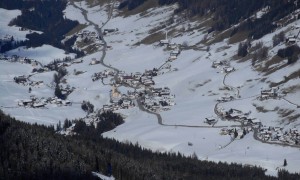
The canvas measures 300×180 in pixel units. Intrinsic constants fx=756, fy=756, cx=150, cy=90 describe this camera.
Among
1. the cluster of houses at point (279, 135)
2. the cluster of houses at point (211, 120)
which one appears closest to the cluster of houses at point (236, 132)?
the cluster of houses at point (279, 135)

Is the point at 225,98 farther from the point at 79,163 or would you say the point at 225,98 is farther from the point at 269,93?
the point at 79,163

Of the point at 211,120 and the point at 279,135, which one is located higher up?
the point at 211,120

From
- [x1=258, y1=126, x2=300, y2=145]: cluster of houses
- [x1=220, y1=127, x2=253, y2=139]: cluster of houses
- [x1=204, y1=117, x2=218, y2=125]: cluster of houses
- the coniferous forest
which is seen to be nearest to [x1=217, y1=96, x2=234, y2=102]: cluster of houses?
[x1=204, y1=117, x2=218, y2=125]: cluster of houses

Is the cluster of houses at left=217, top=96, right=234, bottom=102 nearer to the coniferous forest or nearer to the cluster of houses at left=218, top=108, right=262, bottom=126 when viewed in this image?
the cluster of houses at left=218, top=108, right=262, bottom=126

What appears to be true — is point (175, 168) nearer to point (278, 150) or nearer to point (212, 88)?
point (278, 150)

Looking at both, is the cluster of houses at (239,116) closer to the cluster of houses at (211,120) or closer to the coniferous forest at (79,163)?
the cluster of houses at (211,120)

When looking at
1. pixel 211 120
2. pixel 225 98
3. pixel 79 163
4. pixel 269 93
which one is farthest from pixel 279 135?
pixel 79 163

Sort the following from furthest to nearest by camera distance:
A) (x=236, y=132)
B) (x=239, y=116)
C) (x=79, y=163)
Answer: (x=239, y=116)
(x=236, y=132)
(x=79, y=163)
